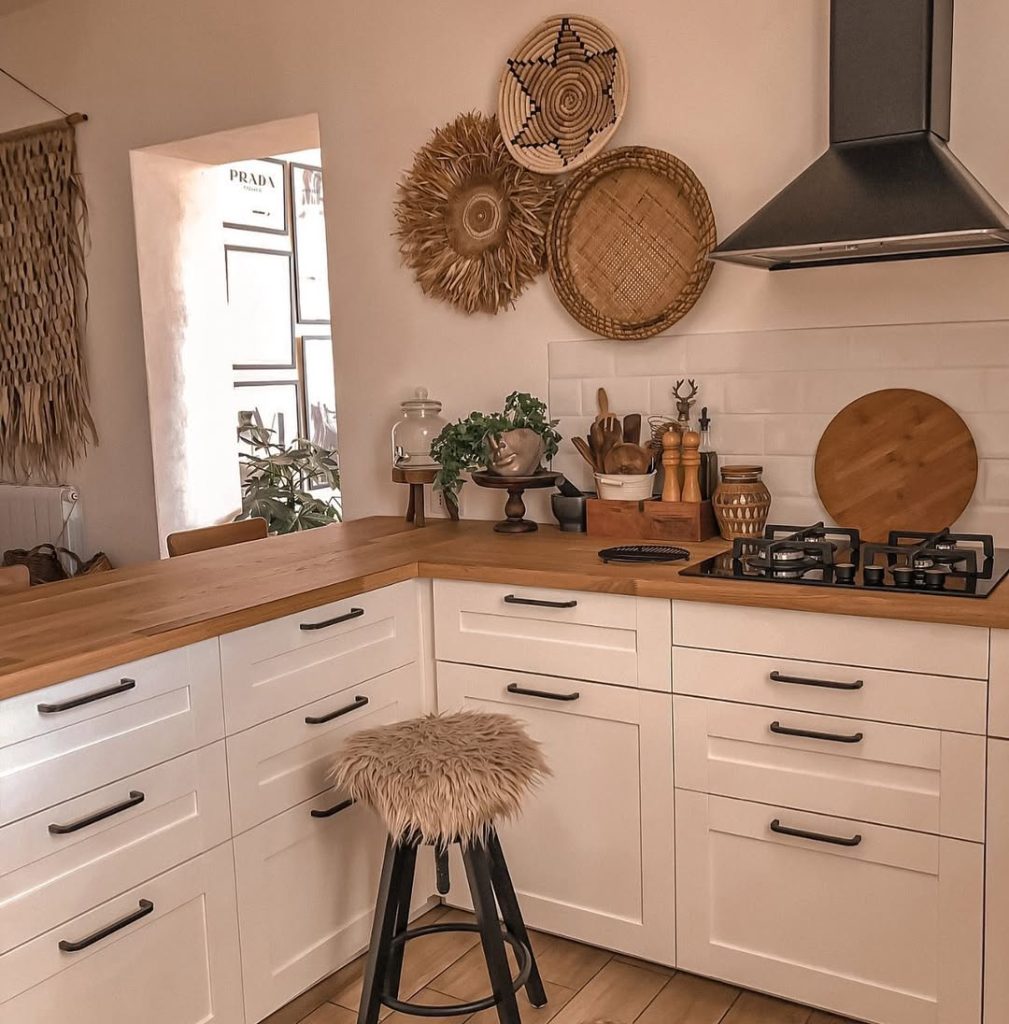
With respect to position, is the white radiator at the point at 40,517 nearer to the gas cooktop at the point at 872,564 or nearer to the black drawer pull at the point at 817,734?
the gas cooktop at the point at 872,564

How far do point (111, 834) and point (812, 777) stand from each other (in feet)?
4.19

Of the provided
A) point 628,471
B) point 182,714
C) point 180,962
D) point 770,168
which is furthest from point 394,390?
point 180,962

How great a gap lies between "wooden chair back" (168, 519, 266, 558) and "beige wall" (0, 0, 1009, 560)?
0.44 meters

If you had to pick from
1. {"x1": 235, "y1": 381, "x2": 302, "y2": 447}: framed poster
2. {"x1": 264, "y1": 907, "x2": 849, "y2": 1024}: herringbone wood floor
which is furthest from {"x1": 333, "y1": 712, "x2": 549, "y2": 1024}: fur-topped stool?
{"x1": 235, "y1": 381, "x2": 302, "y2": 447}: framed poster

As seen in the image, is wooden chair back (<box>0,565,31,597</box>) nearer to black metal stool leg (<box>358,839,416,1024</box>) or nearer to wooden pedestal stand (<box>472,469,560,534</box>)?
black metal stool leg (<box>358,839,416,1024</box>)

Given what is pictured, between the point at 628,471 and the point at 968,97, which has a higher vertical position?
the point at 968,97

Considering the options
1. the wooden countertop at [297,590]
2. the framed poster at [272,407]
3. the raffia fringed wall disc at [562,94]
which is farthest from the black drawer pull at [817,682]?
the framed poster at [272,407]

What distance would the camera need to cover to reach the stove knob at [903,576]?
6.97 feet

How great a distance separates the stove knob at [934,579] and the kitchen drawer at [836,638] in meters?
0.09

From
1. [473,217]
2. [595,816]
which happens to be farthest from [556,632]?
[473,217]

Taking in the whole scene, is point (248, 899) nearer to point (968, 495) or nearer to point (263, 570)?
point (263, 570)

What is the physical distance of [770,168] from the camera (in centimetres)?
272

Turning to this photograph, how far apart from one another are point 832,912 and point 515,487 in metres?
1.29

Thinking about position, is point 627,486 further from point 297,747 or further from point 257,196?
point 257,196
